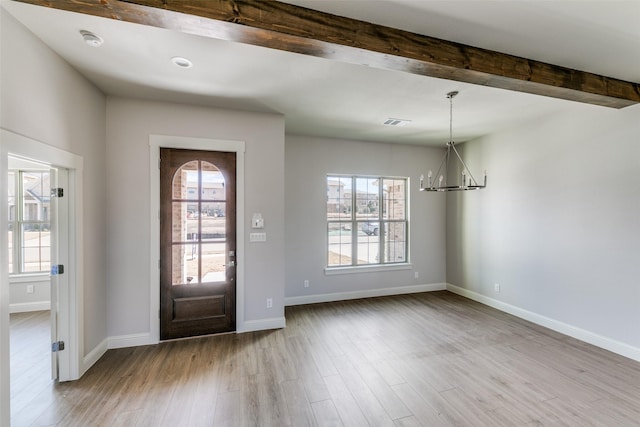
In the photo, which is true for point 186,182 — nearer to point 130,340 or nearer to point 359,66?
point 130,340

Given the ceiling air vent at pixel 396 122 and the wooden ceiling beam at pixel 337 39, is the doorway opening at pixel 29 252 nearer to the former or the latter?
the wooden ceiling beam at pixel 337 39

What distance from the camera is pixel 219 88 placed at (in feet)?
9.62

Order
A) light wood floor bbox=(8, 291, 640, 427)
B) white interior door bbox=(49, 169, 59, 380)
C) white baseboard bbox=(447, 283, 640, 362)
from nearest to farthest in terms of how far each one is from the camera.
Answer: light wood floor bbox=(8, 291, 640, 427) < white interior door bbox=(49, 169, 59, 380) < white baseboard bbox=(447, 283, 640, 362)

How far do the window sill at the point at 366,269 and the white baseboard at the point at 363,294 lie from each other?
376 mm

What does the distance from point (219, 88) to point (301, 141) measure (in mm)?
1995

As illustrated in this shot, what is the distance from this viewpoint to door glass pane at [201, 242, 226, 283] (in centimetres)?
348

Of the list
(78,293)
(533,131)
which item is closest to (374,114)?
(533,131)

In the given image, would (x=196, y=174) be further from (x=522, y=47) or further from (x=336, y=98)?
(x=522, y=47)

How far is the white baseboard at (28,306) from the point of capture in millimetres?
4184

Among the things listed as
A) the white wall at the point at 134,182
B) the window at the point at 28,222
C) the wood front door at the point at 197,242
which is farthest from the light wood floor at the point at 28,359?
the wood front door at the point at 197,242

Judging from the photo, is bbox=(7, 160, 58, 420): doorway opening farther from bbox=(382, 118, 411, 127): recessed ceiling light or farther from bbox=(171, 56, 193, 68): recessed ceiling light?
bbox=(382, 118, 411, 127): recessed ceiling light

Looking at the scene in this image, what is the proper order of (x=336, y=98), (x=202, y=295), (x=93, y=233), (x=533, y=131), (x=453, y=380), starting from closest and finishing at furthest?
(x=453, y=380) < (x=93, y=233) < (x=336, y=98) < (x=202, y=295) < (x=533, y=131)

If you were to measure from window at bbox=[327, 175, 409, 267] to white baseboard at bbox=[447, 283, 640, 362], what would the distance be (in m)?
1.57

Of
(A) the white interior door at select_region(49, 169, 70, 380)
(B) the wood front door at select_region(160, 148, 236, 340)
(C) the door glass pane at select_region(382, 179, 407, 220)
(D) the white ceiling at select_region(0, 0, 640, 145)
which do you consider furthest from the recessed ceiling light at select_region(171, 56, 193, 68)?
(C) the door glass pane at select_region(382, 179, 407, 220)
